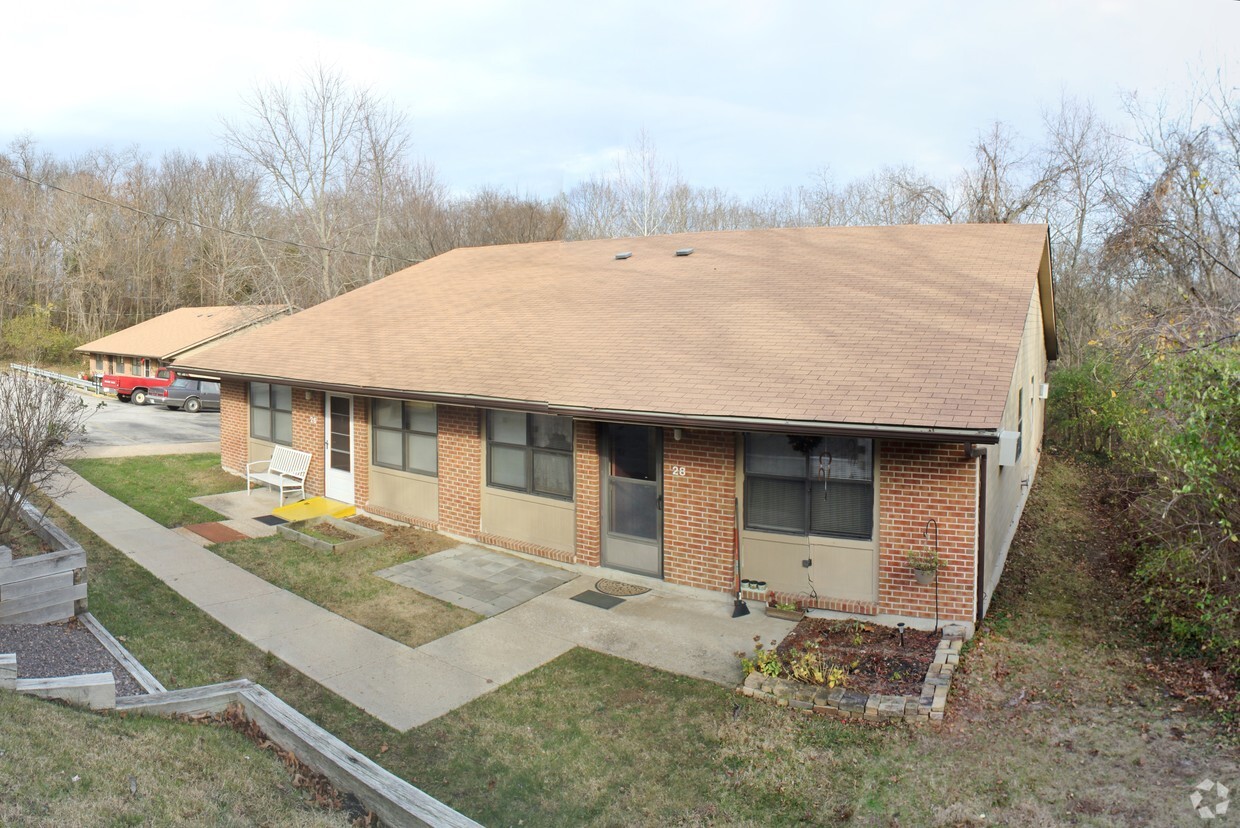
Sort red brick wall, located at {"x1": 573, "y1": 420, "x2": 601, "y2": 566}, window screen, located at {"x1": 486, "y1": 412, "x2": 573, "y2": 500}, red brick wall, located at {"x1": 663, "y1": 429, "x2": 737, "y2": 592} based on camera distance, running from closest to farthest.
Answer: red brick wall, located at {"x1": 663, "y1": 429, "x2": 737, "y2": 592}, red brick wall, located at {"x1": 573, "y1": 420, "x2": 601, "y2": 566}, window screen, located at {"x1": 486, "y1": 412, "x2": 573, "y2": 500}

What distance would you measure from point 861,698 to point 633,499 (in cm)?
Result: 424

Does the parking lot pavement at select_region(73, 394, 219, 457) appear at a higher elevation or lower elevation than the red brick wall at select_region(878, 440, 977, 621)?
lower

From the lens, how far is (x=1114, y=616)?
328 inches

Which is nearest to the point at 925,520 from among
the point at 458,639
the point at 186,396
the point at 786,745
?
the point at 786,745

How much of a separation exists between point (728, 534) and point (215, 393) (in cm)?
2901

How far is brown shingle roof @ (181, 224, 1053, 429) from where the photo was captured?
8273 millimetres

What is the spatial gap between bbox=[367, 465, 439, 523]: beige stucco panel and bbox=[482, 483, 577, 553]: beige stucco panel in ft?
4.06

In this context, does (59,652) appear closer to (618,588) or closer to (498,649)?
(498,649)

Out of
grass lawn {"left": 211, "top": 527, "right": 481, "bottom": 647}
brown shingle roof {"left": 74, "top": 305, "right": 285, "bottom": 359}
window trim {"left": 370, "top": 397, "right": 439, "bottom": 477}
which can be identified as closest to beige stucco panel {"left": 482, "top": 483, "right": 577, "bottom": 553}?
grass lawn {"left": 211, "top": 527, "right": 481, "bottom": 647}

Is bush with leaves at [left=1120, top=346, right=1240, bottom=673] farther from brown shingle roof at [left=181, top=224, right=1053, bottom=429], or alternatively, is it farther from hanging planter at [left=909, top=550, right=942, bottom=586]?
hanging planter at [left=909, top=550, right=942, bottom=586]

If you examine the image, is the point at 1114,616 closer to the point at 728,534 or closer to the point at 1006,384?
the point at 1006,384

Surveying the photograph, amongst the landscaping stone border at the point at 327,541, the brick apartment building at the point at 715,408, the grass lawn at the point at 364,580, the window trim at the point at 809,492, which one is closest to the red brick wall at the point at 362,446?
the brick apartment building at the point at 715,408

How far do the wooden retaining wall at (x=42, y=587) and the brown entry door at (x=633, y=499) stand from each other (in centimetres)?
576

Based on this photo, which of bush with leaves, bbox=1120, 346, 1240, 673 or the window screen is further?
the window screen
